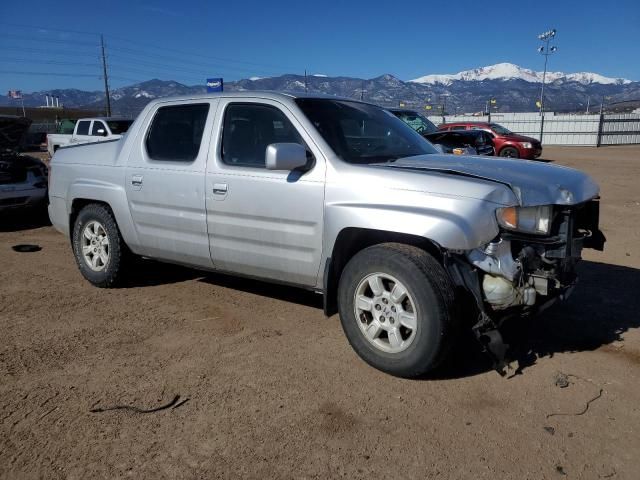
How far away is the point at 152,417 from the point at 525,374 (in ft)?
7.66

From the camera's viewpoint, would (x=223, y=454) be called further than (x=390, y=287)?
No

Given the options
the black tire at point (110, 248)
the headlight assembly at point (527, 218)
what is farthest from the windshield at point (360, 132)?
the black tire at point (110, 248)

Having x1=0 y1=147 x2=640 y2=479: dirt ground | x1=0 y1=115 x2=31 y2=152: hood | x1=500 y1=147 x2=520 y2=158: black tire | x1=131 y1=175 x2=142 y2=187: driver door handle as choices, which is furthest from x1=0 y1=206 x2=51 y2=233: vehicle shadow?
x1=500 y1=147 x2=520 y2=158: black tire

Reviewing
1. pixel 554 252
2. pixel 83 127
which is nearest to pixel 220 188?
pixel 554 252

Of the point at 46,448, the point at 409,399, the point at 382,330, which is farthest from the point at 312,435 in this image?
the point at 46,448

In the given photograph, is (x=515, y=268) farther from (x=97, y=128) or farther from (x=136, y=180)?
(x=97, y=128)

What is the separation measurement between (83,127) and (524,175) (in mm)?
16922

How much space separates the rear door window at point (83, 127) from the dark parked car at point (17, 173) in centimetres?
823

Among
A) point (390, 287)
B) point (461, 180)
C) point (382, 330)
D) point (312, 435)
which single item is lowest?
point (312, 435)

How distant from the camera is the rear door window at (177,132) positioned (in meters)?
4.58

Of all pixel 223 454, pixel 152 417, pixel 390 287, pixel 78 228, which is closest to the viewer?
pixel 223 454

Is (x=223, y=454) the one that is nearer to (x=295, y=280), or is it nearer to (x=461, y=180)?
(x=295, y=280)

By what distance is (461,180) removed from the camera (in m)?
3.31

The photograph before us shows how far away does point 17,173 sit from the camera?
898 centimetres
